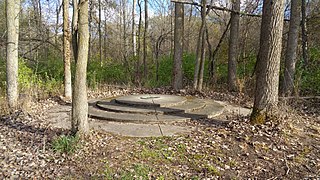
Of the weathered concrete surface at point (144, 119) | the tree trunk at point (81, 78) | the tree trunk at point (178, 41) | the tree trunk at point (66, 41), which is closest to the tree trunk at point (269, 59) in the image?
the weathered concrete surface at point (144, 119)

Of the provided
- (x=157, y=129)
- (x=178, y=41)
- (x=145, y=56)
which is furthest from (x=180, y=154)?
(x=145, y=56)

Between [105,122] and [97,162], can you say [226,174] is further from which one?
[105,122]

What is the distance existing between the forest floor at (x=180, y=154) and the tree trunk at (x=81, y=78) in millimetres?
334

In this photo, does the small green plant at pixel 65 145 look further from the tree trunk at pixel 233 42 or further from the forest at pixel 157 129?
the tree trunk at pixel 233 42

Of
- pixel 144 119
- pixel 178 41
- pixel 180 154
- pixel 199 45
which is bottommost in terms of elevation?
pixel 180 154

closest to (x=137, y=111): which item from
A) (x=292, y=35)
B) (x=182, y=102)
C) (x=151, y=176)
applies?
(x=182, y=102)

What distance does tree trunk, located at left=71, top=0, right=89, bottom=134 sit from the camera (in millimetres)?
4348

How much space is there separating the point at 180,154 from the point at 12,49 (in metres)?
6.05

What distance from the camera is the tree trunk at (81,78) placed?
4348 millimetres

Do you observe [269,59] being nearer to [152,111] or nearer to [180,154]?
[180,154]

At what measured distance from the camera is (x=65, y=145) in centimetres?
415

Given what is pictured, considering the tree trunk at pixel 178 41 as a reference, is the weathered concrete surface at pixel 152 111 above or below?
below

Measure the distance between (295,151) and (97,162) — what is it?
340 centimetres

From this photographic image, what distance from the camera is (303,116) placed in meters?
6.49
